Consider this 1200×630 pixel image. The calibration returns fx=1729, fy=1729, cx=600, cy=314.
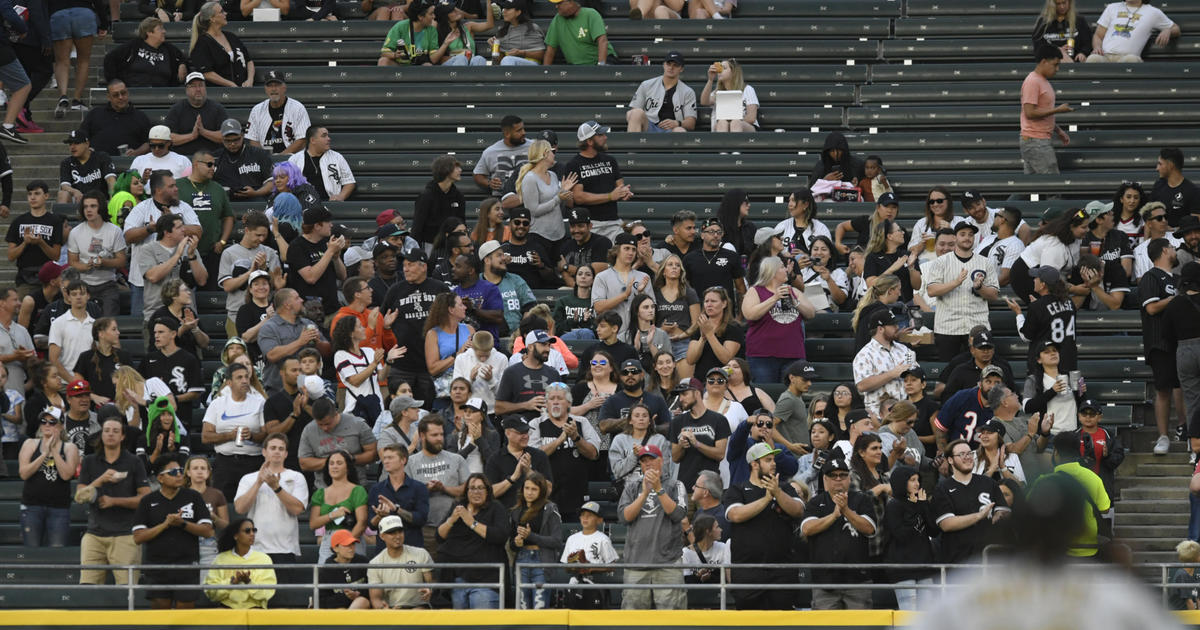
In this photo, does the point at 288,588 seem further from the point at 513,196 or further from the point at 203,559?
the point at 513,196

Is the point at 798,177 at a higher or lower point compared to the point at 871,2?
lower

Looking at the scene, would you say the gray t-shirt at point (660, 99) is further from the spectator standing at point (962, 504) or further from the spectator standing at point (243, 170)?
the spectator standing at point (962, 504)

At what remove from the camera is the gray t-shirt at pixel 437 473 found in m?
12.0

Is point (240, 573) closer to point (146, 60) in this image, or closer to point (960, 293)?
point (960, 293)

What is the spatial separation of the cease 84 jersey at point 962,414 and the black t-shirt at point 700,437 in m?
1.66

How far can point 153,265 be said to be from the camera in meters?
14.5

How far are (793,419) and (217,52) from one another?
8.80 m

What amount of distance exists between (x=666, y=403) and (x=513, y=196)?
3.37 metres

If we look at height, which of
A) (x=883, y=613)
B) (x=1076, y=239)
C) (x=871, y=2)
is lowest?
(x=883, y=613)

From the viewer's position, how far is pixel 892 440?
40.0 feet

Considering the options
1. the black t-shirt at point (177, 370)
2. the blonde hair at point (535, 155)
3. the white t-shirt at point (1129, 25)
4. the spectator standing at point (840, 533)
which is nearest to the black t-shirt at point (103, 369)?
the black t-shirt at point (177, 370)

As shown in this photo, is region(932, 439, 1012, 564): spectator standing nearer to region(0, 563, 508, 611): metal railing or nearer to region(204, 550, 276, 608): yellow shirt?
region(0, 563, 508, 611): metal railing

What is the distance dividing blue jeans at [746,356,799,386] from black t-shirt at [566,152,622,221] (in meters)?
2.59

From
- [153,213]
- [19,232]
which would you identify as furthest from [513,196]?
[19,232]
